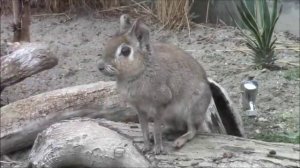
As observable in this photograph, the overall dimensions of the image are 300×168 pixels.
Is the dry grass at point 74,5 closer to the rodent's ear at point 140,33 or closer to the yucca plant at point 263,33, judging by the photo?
the yucca plant at point 263,33

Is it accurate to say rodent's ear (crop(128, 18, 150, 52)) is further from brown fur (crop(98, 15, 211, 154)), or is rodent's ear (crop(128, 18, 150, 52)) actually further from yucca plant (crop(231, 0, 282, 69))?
yucca plant (crop(231, 0, 282, 69))

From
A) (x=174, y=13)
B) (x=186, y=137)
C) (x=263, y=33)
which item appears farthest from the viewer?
(x=174, y=13)

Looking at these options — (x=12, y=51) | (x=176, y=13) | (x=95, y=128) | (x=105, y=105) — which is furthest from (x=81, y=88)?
(x=176, y=13)

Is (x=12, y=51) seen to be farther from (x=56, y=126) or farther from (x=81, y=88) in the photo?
(x=56, y=126)

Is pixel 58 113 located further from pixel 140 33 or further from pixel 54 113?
pixel 140 33

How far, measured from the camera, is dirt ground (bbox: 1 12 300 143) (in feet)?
21.4

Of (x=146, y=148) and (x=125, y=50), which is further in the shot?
(x=146, y=148)

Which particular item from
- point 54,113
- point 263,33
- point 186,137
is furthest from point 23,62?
point 263,33

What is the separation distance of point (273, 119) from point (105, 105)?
1696 mm

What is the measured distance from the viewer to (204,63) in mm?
7863

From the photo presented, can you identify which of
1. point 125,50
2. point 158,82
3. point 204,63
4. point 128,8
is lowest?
point 204,63

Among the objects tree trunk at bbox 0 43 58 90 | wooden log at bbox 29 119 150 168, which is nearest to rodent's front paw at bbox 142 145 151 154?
wooden log at bbox 29 119 150 168

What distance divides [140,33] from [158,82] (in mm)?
411

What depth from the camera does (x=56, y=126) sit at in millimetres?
4840
